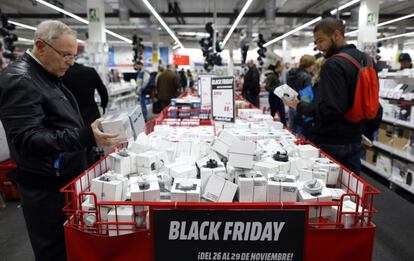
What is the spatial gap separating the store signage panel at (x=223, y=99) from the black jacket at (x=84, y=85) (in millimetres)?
1766

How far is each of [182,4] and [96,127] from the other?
48.9ft

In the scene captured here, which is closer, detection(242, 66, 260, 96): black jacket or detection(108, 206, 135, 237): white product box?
detection(108, 206, 135, 237): white product box

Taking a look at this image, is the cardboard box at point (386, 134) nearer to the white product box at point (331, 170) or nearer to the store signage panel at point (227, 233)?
the white product box at point (331, 170)

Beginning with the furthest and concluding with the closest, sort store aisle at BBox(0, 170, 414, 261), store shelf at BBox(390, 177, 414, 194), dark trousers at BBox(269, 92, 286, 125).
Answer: dark trousers at BBox(269, 92, 286, 125) → store shelf at BBox(390, 177, 414, 194) → store aisle at BBox(0, 170, 414, 261)

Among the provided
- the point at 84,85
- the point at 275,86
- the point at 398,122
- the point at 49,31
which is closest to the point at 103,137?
the point at 49,31

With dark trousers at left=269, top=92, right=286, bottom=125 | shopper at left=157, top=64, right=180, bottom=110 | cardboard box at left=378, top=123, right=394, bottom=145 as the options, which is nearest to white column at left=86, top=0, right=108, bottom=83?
shopper at left=157, top=64, right=180, bottom=110

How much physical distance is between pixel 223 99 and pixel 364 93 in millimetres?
1312

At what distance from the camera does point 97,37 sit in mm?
9805

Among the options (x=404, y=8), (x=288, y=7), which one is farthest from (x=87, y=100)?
(x=404, y=8)

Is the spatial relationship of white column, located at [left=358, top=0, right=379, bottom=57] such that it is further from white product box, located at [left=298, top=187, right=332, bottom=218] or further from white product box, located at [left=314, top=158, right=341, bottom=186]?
white product box, located at [left=298, top=187, right=332, bottom=218]

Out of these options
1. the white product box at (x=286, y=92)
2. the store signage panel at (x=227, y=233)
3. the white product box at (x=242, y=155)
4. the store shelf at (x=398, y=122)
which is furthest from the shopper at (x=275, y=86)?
the store signage panel at (x=227, y=233)

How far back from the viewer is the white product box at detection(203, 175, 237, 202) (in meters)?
1.56

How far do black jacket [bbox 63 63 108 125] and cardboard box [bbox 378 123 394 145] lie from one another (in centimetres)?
429

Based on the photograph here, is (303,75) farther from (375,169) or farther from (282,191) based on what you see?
(282,191)
